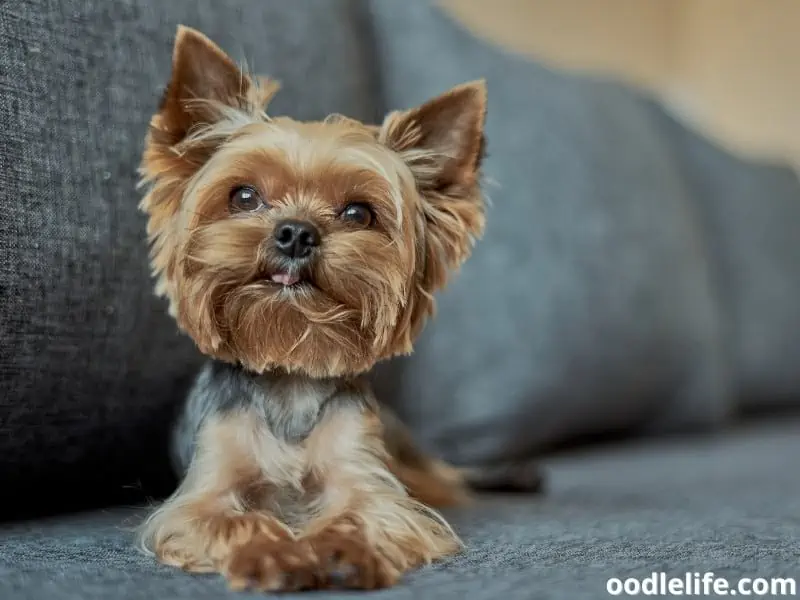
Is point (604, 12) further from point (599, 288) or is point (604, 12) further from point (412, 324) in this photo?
point (412, 324)

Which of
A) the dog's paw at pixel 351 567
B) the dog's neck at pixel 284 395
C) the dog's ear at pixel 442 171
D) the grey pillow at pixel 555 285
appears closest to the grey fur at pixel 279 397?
the dog's neck at pixel 284 395

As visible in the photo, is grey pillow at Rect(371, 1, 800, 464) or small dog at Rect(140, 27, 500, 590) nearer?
small dog at Rect(140, 27, 500, 590)

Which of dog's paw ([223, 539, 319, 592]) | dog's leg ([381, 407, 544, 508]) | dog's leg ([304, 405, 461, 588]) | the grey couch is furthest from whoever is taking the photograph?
dog's leg ([381, 407, 544, 508])

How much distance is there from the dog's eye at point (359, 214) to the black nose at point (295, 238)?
9 cm

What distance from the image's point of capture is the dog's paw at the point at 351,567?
82 cm

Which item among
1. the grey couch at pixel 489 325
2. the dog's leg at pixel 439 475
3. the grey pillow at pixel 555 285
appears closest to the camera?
the grey couch at pixel 489 325

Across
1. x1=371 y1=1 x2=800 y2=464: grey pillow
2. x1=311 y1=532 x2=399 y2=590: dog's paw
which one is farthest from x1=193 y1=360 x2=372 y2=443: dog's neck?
x1=371 y1=1 x2=800 y2=464: grey pillow

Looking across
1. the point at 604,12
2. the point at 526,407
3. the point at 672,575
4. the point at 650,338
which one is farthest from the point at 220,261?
the point at 604,12

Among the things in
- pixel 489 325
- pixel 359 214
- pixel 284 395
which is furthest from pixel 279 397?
pixel 489 325

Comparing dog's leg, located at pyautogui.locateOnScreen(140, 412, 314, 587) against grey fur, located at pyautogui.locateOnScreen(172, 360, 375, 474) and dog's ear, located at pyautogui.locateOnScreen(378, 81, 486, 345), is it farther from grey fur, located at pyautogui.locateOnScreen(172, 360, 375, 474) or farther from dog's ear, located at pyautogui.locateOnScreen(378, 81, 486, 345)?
dog's ear, located at pyautogui.locateOnScreen(378, 81, 486, 345)

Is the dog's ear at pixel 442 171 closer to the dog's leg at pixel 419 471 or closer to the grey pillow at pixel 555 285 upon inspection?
the dog's leg at pixel 419 471

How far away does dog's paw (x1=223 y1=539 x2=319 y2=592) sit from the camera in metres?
0.80

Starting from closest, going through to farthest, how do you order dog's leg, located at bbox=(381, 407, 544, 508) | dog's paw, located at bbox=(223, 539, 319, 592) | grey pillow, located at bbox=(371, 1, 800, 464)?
dog's paw, located at bbox=(223, 539, 319, 592) < dog's leg, located at bbox=(381, 407, 544, 508) < grey pillow, located at bbox=(371, 1, 800, 464)

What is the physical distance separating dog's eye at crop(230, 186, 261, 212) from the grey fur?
202mm
